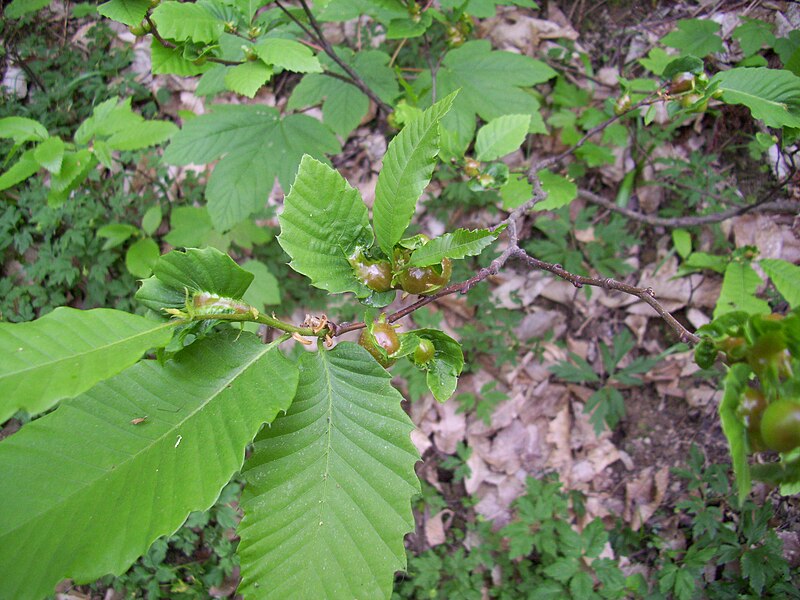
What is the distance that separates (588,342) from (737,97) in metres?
1.82

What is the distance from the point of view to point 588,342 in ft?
10.4

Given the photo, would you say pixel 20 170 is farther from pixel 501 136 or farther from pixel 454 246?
pixel 454 246

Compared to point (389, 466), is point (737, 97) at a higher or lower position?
higher

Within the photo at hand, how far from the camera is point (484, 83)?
8.13 ft

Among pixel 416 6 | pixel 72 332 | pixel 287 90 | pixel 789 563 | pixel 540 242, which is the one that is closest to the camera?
pixel 72 332

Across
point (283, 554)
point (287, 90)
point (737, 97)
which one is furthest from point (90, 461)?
point (287, 90)

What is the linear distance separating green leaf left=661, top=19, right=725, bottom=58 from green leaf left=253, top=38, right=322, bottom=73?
2.07 meters

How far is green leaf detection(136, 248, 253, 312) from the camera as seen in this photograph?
96 cm

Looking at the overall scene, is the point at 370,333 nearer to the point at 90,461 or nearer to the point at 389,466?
the point at 389,466

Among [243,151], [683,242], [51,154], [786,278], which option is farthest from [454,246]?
[683,242]

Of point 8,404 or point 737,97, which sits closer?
point 8,404

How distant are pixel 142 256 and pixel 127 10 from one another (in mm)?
2003

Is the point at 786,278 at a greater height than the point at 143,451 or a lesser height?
lesser

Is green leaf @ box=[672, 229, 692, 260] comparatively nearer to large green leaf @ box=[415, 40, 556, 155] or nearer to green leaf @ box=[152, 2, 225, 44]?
large green leaf @ box=[415, 40, 556, 155]
